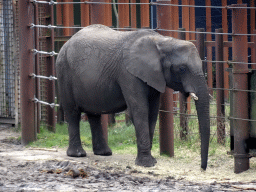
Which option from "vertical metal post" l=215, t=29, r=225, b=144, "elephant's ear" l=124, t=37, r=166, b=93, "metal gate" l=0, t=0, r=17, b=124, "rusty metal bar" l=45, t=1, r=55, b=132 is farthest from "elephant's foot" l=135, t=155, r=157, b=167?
"metal gate" l=0, t=0, r=17, b=124

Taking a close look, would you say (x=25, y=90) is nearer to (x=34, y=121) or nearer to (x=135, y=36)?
(x=34, y=121)

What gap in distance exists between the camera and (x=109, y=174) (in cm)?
593

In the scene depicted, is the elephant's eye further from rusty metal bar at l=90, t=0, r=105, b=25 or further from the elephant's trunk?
rusty metal bar at l=90, t=0, r=105, b=25

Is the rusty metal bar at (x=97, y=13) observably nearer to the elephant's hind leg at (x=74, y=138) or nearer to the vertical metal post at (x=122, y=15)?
the elephant's hind leg at (x=74, y=138)

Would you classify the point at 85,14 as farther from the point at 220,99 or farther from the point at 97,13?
the point at 220,99

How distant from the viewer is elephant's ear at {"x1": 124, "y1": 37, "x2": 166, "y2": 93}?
6457 mm

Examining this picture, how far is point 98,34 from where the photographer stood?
23.2 feet

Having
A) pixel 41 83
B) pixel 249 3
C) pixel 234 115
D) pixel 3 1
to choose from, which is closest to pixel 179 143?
pixel 234 115

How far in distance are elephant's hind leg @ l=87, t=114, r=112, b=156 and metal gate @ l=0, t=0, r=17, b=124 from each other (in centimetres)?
300

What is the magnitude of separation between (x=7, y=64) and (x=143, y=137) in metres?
4.43

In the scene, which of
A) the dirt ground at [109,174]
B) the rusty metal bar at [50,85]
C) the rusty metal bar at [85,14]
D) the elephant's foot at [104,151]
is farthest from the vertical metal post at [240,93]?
the rusty metal bar at [85,14]

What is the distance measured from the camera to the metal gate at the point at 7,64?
9.93 m

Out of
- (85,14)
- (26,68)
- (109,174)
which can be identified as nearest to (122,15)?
(85,14)

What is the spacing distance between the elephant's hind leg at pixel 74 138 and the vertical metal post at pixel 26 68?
47.1 inches
